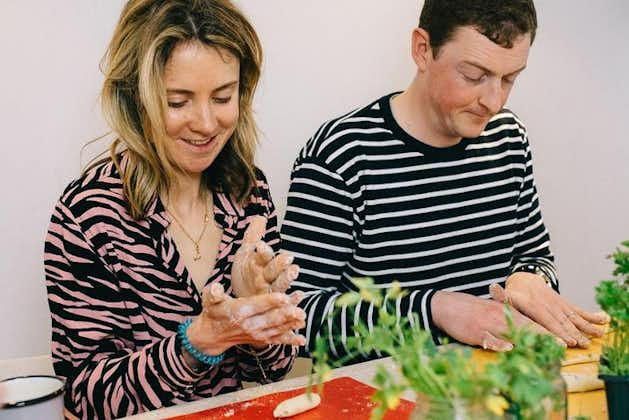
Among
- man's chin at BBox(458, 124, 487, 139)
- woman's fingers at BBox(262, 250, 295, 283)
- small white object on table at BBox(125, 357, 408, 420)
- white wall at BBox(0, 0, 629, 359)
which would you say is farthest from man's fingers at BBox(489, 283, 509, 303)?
white wall at BBox(0, 0, 629, 359)

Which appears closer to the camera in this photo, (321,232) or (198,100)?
(198,100)

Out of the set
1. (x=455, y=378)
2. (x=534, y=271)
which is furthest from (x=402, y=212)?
(x=455, y=378)

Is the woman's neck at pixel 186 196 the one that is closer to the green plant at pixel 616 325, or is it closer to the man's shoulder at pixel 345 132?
the man's shoulder at pixel 345 132

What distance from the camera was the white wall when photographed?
1879mm

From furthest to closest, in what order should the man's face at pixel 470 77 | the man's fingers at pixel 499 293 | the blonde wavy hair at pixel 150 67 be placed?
1. the man's face at pixel 470 77
2. the man's fingers at pixel 499 293
3. the blonde wavy hair at pixel 150 67

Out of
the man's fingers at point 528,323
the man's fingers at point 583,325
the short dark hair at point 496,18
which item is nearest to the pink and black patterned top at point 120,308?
the man's fingers at point 528,323

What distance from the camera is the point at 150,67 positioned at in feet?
4.80

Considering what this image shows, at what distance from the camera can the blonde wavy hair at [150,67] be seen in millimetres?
1478

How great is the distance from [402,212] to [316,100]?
0.55 metres

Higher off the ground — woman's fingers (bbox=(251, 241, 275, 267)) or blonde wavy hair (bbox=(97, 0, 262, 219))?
blonde wavy hair (bbox=(97, 0, 262, 219))

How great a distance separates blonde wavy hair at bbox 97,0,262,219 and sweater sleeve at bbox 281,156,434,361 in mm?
300

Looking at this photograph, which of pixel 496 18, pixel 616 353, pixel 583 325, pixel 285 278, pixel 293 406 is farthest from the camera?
pixel 496 18

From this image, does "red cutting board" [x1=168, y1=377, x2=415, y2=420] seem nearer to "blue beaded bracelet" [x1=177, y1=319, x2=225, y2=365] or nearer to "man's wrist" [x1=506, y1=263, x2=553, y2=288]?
"blue beaded bracelet" [x1=177, y1=319, x2=225, y2=365]

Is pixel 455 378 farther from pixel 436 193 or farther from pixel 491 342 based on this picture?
pixel 436 193
